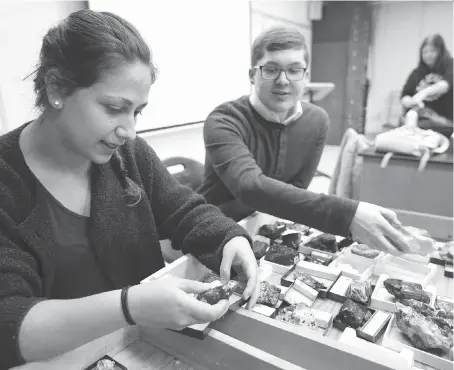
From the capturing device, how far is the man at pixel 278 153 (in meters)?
0.97

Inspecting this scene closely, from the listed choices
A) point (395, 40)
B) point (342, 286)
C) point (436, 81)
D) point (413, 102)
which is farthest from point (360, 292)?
point (395, 40)

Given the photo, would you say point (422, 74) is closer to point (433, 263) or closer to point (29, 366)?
point (433, 263)

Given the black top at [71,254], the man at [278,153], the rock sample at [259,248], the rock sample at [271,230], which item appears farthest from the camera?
the rock sample at [271,230]

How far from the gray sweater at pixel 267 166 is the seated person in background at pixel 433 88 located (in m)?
1.48

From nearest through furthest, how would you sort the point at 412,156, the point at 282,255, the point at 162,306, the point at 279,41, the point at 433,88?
the point at 162,306
the point at 282,255
the point at 279,41
the point at 412,156
the point at 433,88

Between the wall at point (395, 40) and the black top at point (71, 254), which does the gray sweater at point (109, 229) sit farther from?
the wall at point (395, 40)

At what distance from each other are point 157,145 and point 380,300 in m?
2.01

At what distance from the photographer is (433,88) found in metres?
2.73

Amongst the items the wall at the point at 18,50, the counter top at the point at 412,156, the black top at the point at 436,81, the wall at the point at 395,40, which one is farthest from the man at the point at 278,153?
the wall at the point at 395,40

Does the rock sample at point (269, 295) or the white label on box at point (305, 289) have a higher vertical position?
the rock sample at point (269, 295)

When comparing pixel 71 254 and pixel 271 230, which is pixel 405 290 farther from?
pixel 71 254

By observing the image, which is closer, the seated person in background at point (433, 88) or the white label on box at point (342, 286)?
the white label on box at point (342, 286)

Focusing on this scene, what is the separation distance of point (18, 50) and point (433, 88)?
268 cm

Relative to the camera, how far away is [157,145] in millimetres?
2617
